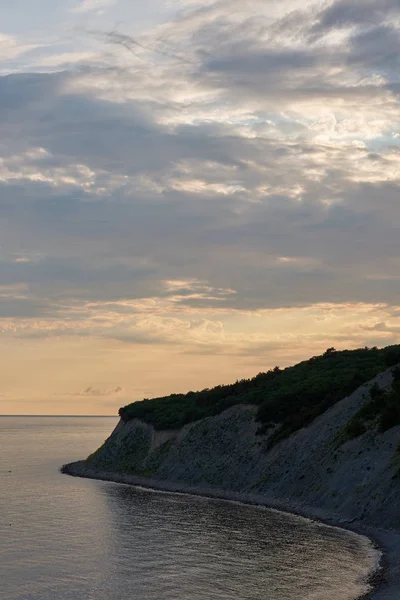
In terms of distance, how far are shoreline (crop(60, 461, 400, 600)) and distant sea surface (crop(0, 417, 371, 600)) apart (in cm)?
115

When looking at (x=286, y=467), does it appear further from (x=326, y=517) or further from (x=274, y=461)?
(x=326, y=517)

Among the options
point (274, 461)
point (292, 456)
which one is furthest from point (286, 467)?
point (274, 461)

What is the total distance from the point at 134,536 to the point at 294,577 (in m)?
18.4

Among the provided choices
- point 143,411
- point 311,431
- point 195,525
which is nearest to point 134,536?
point 195,525

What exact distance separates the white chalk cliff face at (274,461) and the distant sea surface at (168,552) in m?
4.56

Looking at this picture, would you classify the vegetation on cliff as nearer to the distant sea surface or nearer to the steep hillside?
the steep hillside

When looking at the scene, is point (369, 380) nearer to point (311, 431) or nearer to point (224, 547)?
point (311, 431)

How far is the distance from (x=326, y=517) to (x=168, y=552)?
1873 cm

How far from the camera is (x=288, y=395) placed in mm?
93438

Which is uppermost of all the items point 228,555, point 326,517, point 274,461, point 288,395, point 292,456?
point 288,395

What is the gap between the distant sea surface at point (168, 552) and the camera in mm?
39500

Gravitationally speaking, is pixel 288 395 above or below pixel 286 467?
above

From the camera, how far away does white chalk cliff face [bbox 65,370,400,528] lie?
202 ft

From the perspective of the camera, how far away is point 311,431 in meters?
81.4
